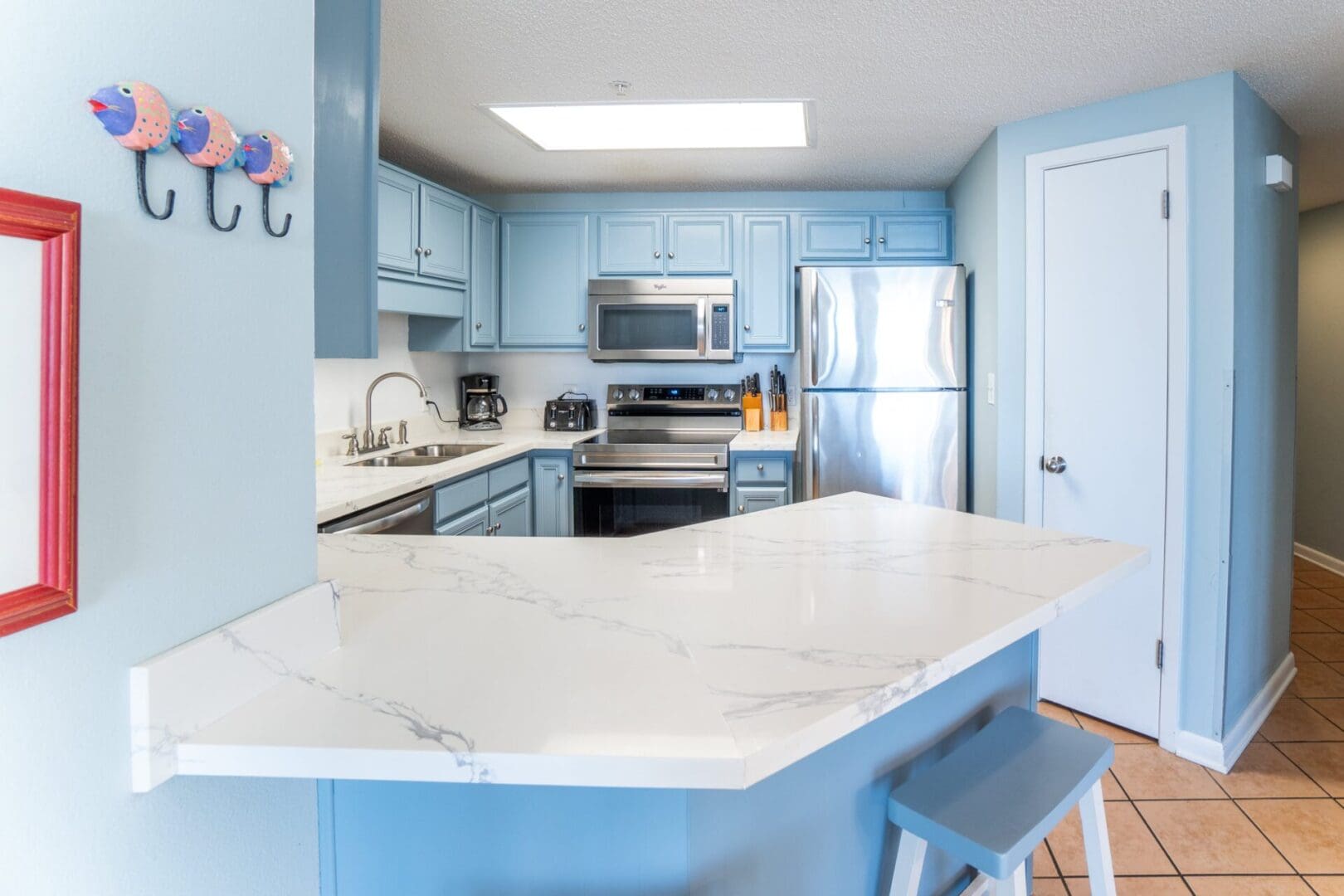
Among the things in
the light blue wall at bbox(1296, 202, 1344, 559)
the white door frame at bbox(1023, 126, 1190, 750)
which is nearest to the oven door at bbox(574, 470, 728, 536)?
the white door frame at bbox(1023, 126, 1190, 750)

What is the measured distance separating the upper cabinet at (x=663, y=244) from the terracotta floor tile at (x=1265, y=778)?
2.80m

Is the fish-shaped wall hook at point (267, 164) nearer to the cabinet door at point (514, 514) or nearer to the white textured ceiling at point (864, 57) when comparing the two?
the white textured ceiling at point (864, 57)

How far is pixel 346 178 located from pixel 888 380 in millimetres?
2628

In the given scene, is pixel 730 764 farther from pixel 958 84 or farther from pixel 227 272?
pixel 958 84

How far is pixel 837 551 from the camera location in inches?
57.4

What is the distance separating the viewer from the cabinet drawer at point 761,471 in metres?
3.59

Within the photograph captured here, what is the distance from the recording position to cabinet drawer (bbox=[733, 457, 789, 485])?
359 cm

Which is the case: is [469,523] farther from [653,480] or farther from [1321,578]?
[1321,578]

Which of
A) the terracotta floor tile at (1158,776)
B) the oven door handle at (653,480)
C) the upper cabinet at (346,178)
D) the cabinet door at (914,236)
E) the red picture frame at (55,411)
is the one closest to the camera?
the red picture frame at (55,411)

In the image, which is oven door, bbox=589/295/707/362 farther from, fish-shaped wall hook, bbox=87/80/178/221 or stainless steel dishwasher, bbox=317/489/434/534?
fish-shaped wall hook, bbox=87/80/178/221

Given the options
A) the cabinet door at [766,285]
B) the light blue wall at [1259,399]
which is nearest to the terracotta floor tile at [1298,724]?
the light blue wall at [1259,399]

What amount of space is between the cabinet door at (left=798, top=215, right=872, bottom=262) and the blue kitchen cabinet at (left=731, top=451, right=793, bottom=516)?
104 centimetres

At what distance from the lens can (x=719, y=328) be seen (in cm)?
385

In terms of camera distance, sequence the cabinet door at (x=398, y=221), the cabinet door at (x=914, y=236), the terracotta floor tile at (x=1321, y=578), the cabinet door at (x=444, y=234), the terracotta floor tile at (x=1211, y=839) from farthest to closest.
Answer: the terracotta floor tile at (x=1321, y=578), the cabinet door at (x=914, y=236), the cabinet door at (x=444, y=234), the cabinet door at (x=398, y=221), the terracotta floor tile at (x=1211, y=839)
